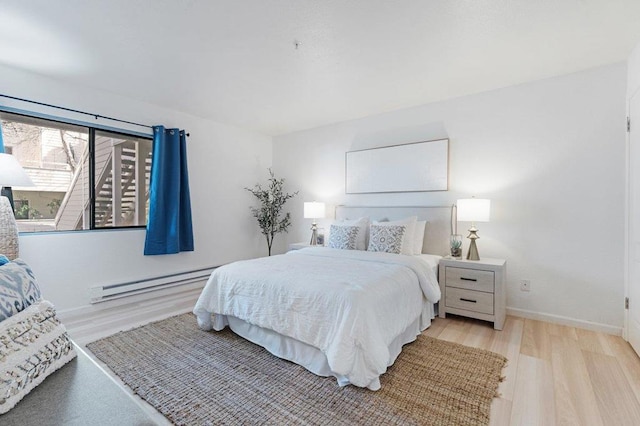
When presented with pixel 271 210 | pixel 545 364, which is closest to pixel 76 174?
pixel 271 210

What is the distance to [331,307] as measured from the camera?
193 cm

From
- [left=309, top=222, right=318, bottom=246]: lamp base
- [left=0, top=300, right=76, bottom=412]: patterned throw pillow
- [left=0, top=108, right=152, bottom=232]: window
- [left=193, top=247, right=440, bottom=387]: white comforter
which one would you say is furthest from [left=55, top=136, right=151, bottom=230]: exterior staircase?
[left=0, top=300, right=76, bottom=412]: patterned throw pillow

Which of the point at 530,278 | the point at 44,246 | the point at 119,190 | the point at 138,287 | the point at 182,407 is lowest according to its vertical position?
the point at 182,407

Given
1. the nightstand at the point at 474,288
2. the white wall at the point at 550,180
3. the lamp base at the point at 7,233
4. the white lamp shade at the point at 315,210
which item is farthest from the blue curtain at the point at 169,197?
the nightstand at the point at 474,288

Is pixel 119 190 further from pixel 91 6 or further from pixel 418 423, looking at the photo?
pixel 418 423

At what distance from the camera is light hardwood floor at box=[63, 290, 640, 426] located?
1.65 metres

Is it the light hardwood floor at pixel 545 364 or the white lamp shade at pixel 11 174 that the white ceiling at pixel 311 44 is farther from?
the light hardwood floor at pixel 545 364

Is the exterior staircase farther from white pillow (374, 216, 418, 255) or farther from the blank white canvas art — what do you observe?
white pillow (374, 216, 418, 255)

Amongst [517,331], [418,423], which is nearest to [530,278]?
[517,331]

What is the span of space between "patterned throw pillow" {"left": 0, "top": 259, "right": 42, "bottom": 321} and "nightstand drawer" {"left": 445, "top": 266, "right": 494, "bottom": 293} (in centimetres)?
307

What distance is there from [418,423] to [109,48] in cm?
340

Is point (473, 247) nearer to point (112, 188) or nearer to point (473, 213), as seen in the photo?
point (473, 213)

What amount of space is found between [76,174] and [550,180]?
16.3ft

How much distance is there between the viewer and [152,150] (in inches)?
148
